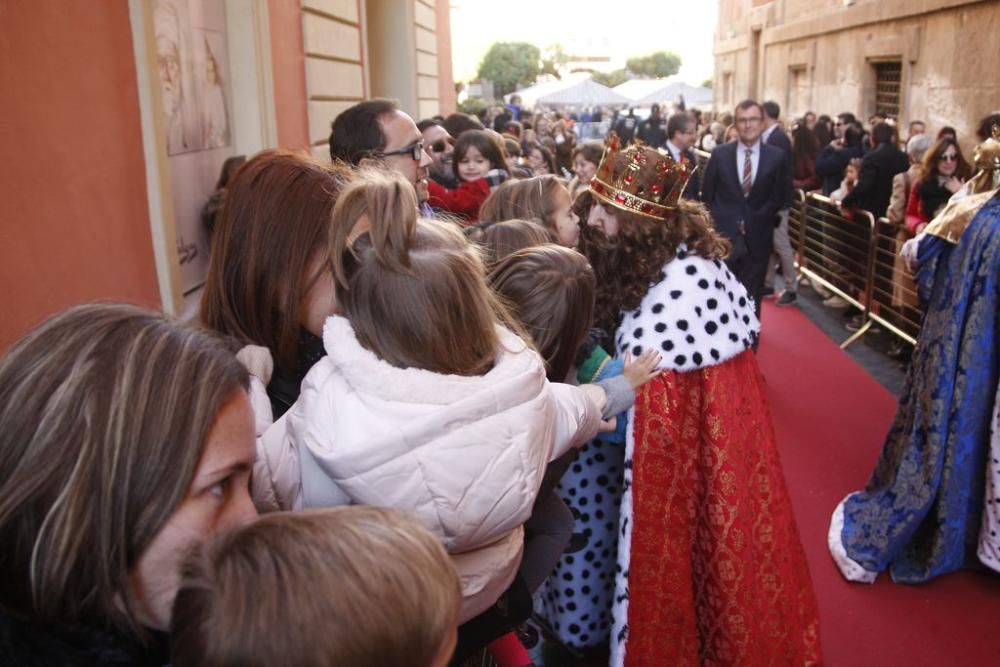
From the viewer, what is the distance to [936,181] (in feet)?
21.1

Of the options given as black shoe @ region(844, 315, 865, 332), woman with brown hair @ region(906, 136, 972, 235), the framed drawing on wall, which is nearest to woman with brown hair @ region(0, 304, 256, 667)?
the framed drawing on wall

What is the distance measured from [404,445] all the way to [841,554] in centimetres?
318

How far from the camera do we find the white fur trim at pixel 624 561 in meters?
2.74

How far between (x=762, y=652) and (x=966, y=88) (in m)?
11.1

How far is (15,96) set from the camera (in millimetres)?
2438

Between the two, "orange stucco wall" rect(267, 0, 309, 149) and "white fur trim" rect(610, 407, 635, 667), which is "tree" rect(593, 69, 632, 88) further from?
"white fur trim" rect(610, 407, 635, 667)

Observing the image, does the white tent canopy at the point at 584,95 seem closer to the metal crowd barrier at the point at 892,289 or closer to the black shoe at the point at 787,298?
the black shoe at the point at 787,298

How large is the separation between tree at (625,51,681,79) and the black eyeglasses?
6957cm

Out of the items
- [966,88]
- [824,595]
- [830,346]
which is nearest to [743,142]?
[830,346]

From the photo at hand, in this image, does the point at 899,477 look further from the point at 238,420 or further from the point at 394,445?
the point at 238,420

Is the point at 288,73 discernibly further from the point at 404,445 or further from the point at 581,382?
the point at 404,445

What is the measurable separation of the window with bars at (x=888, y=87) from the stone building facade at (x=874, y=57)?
0.06 ft

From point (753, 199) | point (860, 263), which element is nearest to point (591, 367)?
point (753, 199)

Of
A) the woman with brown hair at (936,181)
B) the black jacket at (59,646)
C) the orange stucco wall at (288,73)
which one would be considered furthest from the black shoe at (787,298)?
the black jacket at (59,646)
